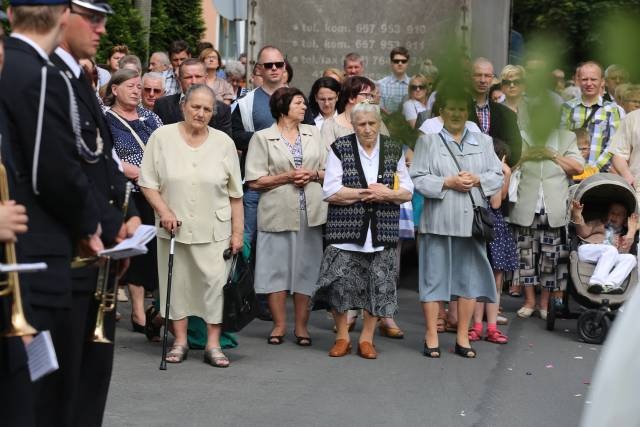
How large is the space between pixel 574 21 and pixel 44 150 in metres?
2.43

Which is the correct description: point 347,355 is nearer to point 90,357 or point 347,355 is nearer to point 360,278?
point 360,278

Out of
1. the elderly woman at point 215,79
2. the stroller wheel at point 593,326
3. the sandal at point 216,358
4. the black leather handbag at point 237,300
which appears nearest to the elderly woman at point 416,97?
the sandal at point 216,358

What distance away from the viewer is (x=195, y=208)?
8875 millimetres

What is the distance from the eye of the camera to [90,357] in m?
4.98

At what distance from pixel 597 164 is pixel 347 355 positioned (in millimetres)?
3011

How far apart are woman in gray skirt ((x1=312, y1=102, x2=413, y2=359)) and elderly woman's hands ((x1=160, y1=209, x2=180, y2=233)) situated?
1230 mm

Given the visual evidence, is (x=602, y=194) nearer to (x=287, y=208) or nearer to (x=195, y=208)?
(x=287, y=208)

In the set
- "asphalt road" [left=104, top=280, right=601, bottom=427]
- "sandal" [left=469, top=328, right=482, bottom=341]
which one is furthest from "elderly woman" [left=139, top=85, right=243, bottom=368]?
"sandal" [left=469, top=328, right=482, bottom=341]

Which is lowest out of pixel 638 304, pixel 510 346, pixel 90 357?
pixel 510 346

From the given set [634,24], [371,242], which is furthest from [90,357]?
[371,242]

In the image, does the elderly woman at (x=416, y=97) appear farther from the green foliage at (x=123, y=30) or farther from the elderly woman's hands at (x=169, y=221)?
the green foliage at (x=123, y=30)

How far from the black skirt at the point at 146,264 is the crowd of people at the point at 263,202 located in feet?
0.05

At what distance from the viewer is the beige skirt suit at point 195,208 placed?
29.0ft

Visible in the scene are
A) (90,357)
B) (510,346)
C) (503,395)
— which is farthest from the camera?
(510,346)
